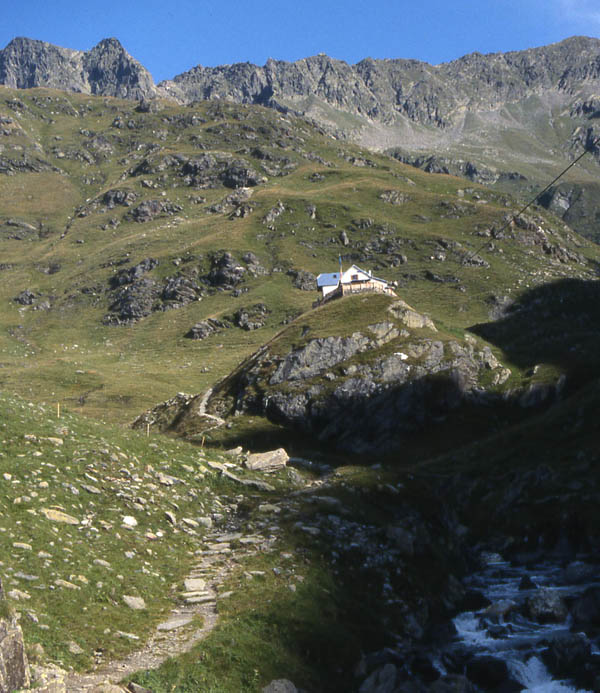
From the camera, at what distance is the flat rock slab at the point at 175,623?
1767 cm

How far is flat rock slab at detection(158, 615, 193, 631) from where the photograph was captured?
17672mm

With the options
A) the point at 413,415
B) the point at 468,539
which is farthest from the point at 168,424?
the point at 468,539

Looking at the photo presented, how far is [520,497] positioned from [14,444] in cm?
4395

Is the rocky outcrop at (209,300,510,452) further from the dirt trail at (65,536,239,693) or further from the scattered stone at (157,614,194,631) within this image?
the scattered stone at (157,614,194,631)

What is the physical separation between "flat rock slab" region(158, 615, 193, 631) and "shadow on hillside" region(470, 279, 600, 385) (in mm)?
67630

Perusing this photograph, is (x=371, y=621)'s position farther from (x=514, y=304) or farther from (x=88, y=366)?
(x=514, y=304)

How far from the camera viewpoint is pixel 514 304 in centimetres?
17225

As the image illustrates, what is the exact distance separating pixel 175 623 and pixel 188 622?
42 cm

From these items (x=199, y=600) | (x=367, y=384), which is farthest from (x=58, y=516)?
(x=367, y=384)

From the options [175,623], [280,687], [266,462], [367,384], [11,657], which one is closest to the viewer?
[11,657]

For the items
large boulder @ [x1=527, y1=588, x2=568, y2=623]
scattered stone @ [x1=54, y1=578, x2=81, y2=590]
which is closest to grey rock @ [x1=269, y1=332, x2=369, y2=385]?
large boulder @ [x1=527, y1=588, x2=568, y2=623]

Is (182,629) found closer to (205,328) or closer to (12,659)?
(12,659)

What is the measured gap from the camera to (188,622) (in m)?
18.3

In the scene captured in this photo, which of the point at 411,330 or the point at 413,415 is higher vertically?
the point at 411,330
